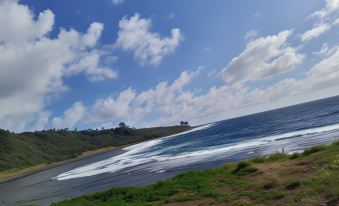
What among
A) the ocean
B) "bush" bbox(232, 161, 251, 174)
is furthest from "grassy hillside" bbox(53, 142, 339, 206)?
the ocean

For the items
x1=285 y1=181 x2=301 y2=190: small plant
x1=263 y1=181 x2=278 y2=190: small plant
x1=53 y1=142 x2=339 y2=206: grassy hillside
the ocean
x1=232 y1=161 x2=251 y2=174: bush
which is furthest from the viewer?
the ocean

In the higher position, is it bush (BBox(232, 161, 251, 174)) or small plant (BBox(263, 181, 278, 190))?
bush (BBox(232, 161, 251, 174))

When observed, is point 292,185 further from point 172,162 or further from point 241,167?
point 172,162

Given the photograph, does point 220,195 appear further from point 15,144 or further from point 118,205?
point 15,144

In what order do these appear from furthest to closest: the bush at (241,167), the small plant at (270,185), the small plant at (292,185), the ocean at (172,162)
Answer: the ocean at (172,162)
the bush at (241,167)
the small plant at (270,185)
the small plant at (292,185)

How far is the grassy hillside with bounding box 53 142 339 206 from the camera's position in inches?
713

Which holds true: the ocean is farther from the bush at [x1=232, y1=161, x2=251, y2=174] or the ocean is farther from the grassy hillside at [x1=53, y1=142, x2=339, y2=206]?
the grassy hillside at [x1=53, y1=142, x2=339, y2=206]

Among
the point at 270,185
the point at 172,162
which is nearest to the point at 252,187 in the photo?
the point at 270,185

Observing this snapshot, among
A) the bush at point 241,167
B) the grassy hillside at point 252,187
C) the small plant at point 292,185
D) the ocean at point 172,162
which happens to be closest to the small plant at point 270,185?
the grassy hillside at point 252,187

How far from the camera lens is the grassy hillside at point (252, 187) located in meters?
18.1

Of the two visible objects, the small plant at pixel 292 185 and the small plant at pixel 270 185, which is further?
the small plant at pixel 270 185

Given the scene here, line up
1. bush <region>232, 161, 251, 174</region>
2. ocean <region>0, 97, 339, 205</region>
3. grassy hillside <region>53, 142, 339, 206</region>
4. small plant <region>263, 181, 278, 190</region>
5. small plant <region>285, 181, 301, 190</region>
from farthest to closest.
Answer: ocean <region>0, 97, 339, 205</region>
bush <region>232, 161, 251, 174</region>
small plant <region>263, 181, 278, 190</region>
small plant <region>285, 181, 301, 190</region>
grassy hillside <region>53, 142, 339, 206</region>

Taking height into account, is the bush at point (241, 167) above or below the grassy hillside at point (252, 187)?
above

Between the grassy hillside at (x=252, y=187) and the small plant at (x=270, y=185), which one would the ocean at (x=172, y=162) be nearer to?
the grassy hillside at (x=252, y=187)
